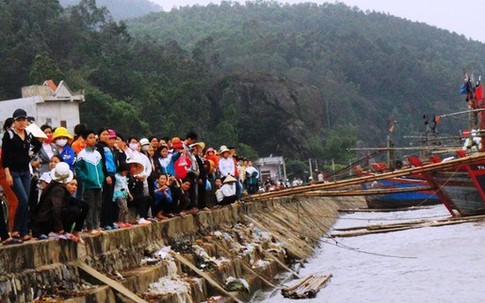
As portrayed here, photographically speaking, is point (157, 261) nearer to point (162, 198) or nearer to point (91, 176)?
point (91, 176)

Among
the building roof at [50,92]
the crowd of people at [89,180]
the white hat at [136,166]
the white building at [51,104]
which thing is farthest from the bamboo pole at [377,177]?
the building roof at [50,92]

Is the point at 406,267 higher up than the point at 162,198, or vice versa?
the point at 162,198

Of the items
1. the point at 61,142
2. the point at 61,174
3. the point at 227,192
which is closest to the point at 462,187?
the point at 227,192

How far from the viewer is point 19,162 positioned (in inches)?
404

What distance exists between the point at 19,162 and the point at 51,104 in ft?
148

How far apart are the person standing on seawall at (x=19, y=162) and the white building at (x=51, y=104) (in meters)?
42.4

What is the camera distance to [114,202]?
12992 mm

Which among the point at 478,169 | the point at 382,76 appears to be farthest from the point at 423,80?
the point at 478,169

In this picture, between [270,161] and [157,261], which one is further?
[270,161]

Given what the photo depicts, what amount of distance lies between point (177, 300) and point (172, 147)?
5810 millimetres

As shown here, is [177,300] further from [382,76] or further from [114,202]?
[382,76]

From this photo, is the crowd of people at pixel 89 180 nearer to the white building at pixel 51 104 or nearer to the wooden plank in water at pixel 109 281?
the wooden plank in water at pixel 109 281

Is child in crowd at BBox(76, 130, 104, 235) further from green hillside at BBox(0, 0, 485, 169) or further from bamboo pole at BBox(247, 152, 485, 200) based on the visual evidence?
green hillside at BBox(0, 0, 485, 169)

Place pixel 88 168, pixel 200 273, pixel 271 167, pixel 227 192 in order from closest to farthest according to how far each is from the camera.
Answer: pixel 88 168, pixel 200 273, pixel 227 192, pixel 271 167
